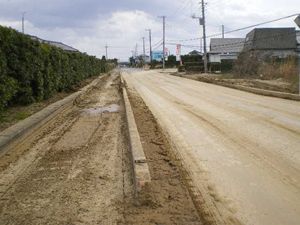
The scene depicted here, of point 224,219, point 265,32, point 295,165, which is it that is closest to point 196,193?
point 224,219

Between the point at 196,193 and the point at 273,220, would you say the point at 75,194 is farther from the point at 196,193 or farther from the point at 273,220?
the point at 273,220

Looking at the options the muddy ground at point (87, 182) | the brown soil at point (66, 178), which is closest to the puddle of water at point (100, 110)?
the brown soil at point (66, 178)

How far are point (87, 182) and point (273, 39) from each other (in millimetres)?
85780

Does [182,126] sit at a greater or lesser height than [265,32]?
lesser

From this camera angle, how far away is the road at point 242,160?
5.39 metres

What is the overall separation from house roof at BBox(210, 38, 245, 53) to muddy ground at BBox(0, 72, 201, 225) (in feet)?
305

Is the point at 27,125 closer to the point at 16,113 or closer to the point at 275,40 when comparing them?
the point at 16,113

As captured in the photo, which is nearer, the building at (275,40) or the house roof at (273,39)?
the building at (275,40)

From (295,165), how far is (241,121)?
499 centimetres

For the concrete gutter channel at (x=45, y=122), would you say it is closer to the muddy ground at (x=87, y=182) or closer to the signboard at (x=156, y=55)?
the muddy ground at (x=87, y=182)

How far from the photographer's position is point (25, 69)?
52.3 feet

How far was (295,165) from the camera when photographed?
7316 millimetres

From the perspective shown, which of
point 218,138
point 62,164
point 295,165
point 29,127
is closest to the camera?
point 295,165

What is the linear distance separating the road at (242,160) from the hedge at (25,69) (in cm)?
449
